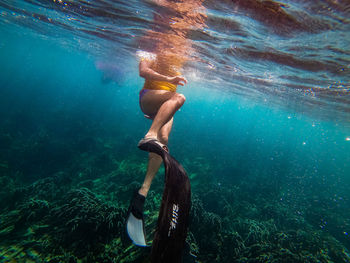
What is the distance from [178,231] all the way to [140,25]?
38.1ft

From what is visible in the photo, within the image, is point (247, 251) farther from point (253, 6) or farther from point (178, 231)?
point (253, 6)

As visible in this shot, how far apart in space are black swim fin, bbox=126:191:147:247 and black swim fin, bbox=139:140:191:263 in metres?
1.22

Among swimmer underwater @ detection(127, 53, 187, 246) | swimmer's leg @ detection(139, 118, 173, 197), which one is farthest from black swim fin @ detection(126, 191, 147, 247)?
swimmer's leg @ detection(139, 118, 173, 197)

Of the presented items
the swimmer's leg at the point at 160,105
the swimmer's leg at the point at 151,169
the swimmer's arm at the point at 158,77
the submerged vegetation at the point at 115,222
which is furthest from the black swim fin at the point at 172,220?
the submerged vegetation at the point at 115,222

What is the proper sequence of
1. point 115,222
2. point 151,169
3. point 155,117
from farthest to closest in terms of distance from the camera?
point 115,222 < point 151,169 < point 155,117

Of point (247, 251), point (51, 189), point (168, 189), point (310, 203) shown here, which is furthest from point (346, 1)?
point (310, 203)

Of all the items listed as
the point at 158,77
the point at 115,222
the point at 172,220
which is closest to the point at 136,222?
the point at 172,220

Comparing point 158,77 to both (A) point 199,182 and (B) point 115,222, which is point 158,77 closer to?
(B) point 115,222

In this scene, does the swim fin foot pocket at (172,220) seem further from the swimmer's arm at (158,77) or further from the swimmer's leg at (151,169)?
the swimmer's arm at (158,77)

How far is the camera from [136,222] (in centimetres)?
276

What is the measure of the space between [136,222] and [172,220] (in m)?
1.45

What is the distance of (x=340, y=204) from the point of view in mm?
19906

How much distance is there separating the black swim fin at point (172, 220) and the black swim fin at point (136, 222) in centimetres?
122

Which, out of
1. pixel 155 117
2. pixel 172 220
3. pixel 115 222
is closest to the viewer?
pixel 172 220
